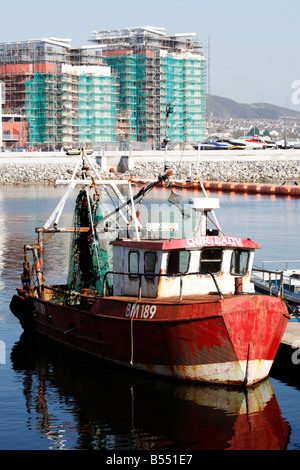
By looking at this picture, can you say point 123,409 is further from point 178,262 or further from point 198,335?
point 178,262

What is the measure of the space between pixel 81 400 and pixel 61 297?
6.47m

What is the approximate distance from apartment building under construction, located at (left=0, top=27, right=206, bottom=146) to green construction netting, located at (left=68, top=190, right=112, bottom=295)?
346 ft

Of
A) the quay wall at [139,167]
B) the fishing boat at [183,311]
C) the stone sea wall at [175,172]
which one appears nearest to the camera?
the fishing boat at [183,311]

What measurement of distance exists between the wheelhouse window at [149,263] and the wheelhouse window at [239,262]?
6.65ft

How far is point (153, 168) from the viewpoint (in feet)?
353

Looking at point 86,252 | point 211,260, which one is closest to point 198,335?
point 211,260

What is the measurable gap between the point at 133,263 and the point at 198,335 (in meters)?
3.18

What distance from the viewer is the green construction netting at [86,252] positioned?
26.2m

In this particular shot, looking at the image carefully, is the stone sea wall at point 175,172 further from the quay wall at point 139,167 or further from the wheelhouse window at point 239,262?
the wheelhouse window at point 239,262

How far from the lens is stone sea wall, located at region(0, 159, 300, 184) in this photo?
4102 inches

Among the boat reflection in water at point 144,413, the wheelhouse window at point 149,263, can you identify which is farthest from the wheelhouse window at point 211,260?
the boat reflection in water at point 144,413

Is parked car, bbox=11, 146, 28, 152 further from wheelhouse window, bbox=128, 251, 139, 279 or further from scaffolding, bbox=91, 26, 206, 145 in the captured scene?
wheelhouse window, bbox=128, 251, 139, 279

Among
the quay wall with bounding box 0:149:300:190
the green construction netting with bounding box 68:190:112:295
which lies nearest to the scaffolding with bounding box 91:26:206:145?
the quay wall with bounding box 0:149:300:190

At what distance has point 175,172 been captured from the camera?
350 ft
